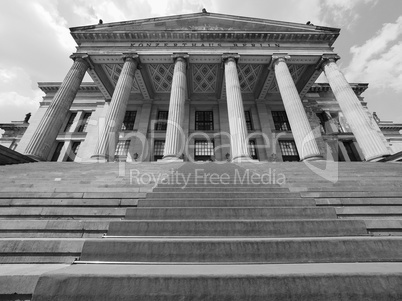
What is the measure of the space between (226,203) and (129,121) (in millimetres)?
19615

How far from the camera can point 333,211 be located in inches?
148

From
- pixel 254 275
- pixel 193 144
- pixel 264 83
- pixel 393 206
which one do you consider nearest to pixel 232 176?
pixel 393 206

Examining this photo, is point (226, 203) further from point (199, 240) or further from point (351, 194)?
point (351, 194)

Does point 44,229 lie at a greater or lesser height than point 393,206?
lesser

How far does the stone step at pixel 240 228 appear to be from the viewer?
3051 mm

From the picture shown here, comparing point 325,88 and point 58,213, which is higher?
point 325,88

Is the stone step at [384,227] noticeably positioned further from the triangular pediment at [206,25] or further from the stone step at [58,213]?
the triangular pediment at [206,25]

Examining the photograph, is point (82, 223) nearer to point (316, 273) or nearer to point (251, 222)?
point (251, 222)

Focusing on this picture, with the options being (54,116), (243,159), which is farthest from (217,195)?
(54,116)

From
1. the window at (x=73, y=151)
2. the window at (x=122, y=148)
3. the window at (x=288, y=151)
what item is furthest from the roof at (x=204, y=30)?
the window at (x=73, y=151)

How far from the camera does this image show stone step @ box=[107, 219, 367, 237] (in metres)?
3.05

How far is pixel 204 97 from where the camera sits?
2197 cm

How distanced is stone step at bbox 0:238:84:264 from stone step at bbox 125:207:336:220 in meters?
1.11

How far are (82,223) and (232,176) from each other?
16.1 ft
